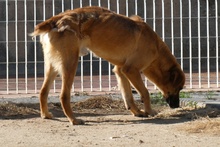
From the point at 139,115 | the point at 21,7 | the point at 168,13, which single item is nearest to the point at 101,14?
the point at 139,115

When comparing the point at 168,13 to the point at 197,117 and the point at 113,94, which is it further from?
the point at 197,117

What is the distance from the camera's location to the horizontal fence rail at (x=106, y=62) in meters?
13.6

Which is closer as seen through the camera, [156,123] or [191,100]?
[156,123]

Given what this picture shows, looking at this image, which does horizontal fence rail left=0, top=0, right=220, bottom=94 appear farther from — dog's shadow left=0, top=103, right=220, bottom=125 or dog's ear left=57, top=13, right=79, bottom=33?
dog's ear left=57, top=13, right=79, bottom=33

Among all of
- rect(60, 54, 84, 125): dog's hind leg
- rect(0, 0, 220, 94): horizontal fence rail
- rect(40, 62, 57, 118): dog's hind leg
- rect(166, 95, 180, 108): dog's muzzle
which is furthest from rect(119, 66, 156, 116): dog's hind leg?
A: rect(0, 0, 220, 94): horizontal fence rail

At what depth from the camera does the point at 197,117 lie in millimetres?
9500

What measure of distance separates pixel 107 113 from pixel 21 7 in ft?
22.2

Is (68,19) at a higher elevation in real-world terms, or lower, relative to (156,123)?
higher

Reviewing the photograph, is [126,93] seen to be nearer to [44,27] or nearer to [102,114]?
[102,114]

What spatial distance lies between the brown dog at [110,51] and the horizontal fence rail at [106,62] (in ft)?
9.41

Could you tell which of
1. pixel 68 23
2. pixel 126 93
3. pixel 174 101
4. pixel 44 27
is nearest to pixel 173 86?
pixel 174 101

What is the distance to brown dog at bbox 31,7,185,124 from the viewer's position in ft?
30.8

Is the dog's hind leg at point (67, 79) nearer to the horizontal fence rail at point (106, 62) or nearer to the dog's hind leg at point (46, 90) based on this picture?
the dog's hind leg at point (46, 90)

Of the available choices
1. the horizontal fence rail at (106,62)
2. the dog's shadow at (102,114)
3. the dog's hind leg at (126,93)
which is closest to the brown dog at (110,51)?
the dog's hind leg at (126,93)
